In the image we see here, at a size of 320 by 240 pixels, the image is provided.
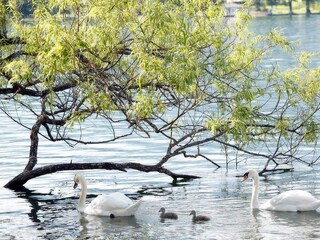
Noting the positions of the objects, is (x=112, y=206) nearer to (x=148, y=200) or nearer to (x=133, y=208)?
(x=133, y=208)

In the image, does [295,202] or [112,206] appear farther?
[295,202]

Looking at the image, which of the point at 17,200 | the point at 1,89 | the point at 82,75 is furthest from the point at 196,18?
the point at 17,200

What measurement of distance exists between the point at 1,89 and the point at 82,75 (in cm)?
318

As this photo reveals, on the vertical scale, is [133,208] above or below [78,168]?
below

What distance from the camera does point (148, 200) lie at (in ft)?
83.6

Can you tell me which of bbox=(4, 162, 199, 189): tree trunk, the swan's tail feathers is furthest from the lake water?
bbox=(4, 162, 199, 189): tree trunk

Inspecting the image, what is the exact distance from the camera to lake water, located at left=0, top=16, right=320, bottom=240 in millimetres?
21109

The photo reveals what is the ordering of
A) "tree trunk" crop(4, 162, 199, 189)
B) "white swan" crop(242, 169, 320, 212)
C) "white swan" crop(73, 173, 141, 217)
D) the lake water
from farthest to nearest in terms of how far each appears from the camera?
"tree trunk" crop(4, 162, 199, 189) → "white swan" crop(242, 169, 320, 212) → "white swan" crop(73, 173, 141, 217) → the lake water

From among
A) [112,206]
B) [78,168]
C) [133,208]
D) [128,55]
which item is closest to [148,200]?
[78,168]

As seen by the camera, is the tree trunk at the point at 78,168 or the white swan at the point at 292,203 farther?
the tree trunk at the point at 78,168

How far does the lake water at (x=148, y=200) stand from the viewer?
69.3ft

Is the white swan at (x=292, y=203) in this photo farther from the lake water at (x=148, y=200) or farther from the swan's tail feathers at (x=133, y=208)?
the swan's tail feathers at (x=133, y=208)

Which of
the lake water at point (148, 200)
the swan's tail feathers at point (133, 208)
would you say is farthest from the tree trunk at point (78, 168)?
the swan's tail feathers at point (133, 208)

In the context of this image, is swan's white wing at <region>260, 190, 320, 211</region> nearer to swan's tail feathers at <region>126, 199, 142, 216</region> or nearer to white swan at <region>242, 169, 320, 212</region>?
white swan at <region>242, 169, 320, 212</region>
